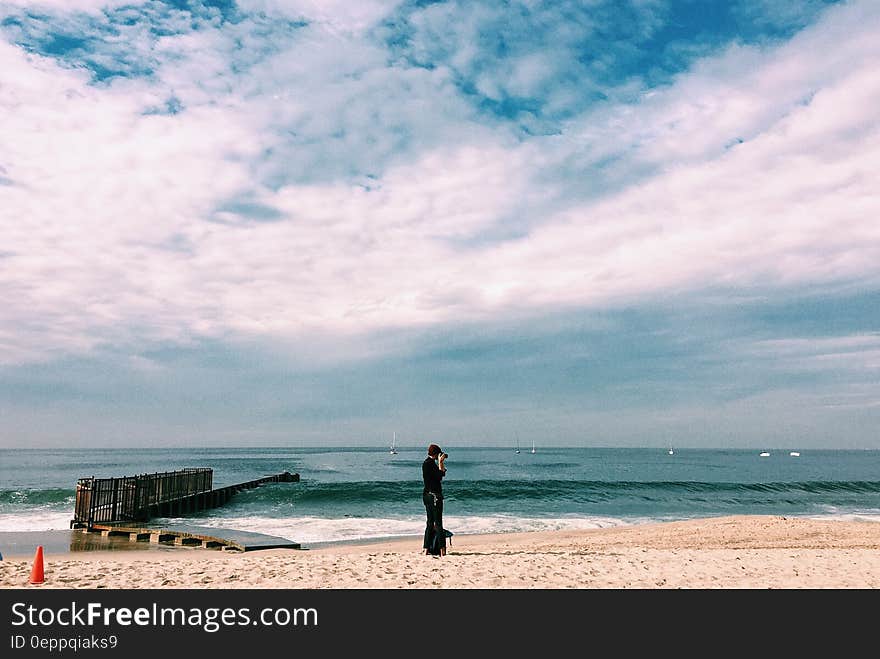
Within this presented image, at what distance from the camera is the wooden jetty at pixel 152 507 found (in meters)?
18.5

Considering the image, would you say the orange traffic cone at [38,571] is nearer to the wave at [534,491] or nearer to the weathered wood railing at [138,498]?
the weathered wood railing at [138,498]

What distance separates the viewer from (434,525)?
462 inches

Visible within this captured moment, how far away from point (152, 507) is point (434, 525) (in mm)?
21987

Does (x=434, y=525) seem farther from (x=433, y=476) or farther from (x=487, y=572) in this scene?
(x=487, y=572)

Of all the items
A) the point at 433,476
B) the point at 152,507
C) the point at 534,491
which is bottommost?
the point at 534,491

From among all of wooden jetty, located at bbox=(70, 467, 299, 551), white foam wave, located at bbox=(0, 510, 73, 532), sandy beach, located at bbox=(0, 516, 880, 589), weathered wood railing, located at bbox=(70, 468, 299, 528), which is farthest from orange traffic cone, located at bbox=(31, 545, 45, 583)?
white foam wave, located at bbox=(0, 510, 73, 532)

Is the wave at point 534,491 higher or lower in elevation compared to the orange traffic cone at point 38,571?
lower

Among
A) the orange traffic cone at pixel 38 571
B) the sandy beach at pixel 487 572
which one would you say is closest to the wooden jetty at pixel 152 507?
the sandy beach at pixel 487 572

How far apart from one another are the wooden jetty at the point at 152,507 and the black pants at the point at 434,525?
709cm

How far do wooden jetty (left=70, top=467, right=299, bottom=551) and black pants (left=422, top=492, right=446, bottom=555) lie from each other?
709 centimetres

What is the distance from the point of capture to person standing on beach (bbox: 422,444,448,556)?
1145cm

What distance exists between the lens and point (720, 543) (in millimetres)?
18391

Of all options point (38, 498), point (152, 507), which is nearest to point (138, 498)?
point (152, 507)
